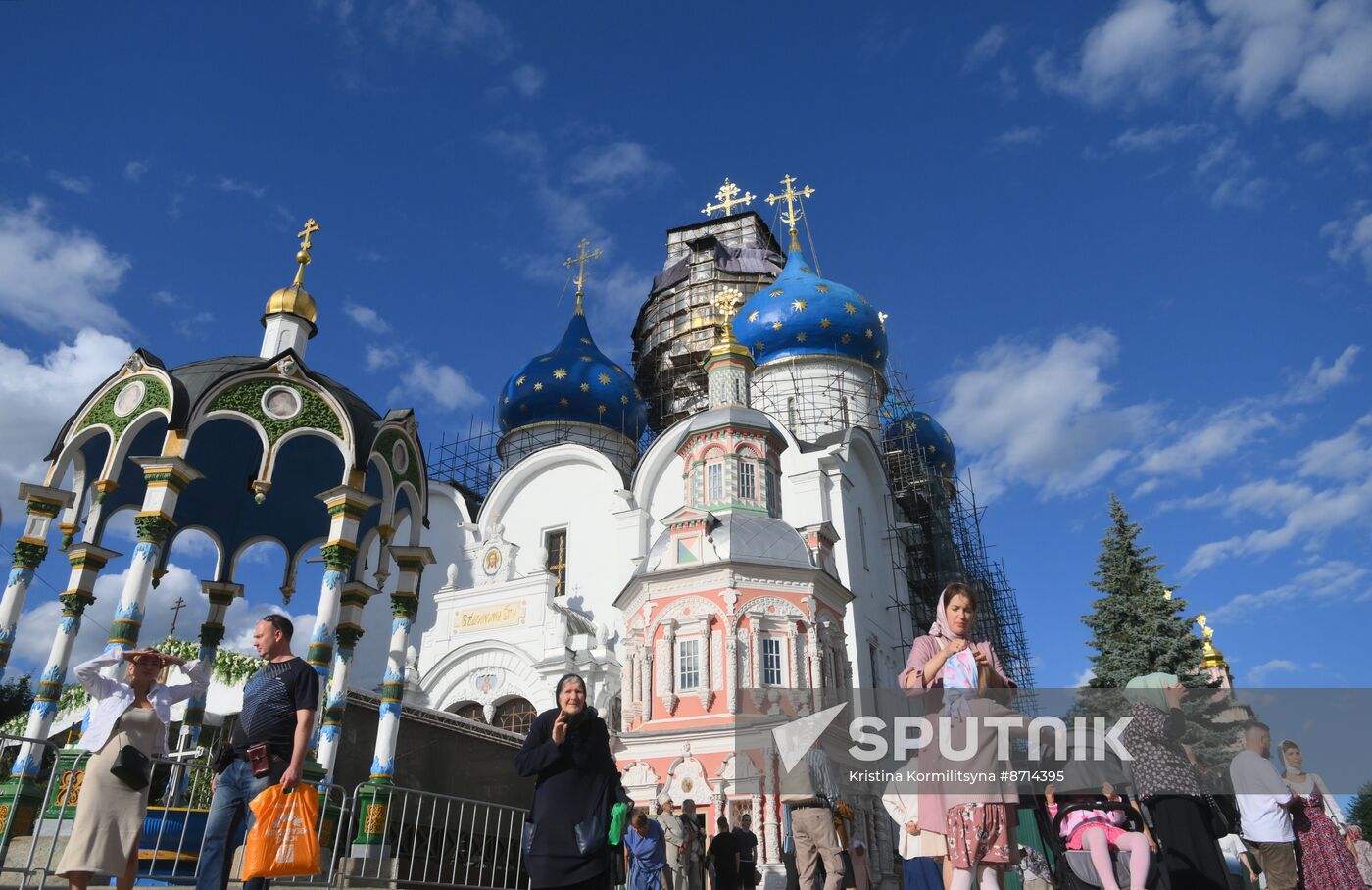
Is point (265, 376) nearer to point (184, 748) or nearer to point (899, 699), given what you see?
point (184, 748)

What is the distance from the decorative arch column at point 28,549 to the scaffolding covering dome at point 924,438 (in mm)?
21090

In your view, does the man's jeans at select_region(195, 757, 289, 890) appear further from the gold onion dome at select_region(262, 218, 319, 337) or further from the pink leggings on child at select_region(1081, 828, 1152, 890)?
the gold onion dome at select_region(262, 218, 319, 337)

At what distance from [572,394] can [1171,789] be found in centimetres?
2388

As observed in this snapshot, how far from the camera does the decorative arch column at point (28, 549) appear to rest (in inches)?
354

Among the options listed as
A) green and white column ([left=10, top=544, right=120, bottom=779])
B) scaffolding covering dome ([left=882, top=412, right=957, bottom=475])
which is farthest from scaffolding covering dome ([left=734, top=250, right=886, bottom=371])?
green and white column ([left=10, top=544, right=120, bottom=779])

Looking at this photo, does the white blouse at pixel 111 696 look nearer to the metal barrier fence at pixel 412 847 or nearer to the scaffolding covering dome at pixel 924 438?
the metal barrier fence at pixel 412 847

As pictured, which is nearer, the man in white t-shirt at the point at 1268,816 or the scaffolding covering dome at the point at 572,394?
the man in white t-shirt at the point at 1268,816

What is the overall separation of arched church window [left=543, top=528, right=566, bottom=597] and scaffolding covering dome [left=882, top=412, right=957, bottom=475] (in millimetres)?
9726

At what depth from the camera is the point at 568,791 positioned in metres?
4.00

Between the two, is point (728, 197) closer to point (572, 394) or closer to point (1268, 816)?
point (572, 394)

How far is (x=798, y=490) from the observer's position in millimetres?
21891

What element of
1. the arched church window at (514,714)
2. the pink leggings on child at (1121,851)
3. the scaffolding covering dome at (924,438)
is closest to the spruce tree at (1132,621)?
the scaffolding covering dome at (924,438)

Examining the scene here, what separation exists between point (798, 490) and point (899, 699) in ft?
16.8

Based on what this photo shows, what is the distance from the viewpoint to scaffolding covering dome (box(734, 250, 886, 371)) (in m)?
26.8
